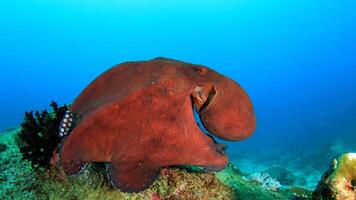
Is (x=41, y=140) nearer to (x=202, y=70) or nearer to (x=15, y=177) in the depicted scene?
(x=15, y=177)

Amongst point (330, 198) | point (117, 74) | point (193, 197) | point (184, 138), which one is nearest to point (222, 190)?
point (193, 197)

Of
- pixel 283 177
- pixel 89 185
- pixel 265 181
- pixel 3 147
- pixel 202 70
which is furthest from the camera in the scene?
pixel 283 177

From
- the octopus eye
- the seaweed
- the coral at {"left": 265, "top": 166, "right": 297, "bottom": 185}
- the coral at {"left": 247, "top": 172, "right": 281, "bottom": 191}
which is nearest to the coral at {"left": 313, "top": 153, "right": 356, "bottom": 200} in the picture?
the octopus eye

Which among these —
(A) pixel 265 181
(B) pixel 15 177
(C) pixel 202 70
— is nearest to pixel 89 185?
(B) pixel 15 177

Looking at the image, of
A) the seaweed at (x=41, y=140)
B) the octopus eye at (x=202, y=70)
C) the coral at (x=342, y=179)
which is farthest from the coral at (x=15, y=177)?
the coral at (x=342, y=179)

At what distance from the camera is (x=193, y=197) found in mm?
4211

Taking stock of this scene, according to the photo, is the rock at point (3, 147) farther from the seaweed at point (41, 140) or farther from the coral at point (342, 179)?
the coral at point (342, 179)

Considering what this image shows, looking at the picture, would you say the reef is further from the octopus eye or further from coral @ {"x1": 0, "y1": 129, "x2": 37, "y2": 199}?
the octopus eye

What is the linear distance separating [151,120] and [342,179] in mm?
2135

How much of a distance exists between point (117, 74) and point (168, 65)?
0.64m

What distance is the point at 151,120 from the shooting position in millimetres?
3686

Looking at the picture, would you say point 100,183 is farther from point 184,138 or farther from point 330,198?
point 330,198

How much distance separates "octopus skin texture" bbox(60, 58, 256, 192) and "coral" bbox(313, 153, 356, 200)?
104cm

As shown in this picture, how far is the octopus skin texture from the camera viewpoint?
3650 millimetres
